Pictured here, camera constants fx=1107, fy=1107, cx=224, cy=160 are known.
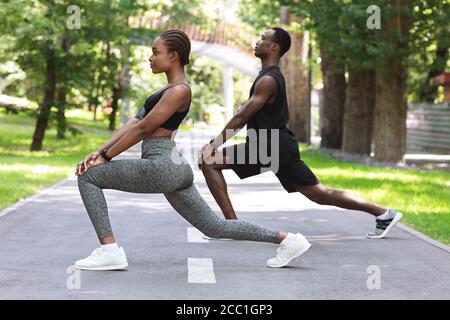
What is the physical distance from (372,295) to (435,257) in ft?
7.12

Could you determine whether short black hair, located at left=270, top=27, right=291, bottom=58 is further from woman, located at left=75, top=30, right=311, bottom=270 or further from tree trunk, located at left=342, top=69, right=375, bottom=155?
tree trunk, located at left=342, top=69, right=375, bottom=155

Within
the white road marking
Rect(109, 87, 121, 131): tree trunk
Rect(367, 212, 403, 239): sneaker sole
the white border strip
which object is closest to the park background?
the white border strip

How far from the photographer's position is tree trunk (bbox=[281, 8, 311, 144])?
134ft

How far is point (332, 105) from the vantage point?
103ft

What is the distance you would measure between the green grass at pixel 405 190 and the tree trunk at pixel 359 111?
3.73 meters

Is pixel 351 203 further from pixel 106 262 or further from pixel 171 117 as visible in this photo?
pixel 106 262

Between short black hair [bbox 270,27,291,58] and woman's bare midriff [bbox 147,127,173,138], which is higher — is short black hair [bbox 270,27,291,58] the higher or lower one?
the higher one

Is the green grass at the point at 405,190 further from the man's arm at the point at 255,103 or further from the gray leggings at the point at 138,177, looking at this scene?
the gray leggings at the point at 138,177

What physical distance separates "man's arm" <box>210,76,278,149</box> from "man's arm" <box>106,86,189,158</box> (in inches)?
69.6

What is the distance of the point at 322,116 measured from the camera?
3216 centimetres

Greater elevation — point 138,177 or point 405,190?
point 138,177

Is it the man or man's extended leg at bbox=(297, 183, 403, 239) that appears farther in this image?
man's extended leg at bbox=(297, 183, 403, 239)

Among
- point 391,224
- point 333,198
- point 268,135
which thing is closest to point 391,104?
point 391,224

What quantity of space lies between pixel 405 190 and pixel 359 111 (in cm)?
1186
